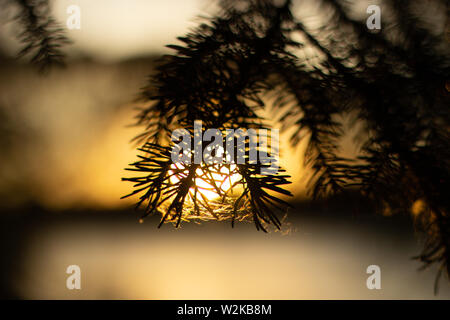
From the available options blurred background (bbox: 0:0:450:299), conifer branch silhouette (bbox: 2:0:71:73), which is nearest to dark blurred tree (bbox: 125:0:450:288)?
conifer branch silhouette (bbox: 2:0:71:73)

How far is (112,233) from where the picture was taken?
2.48 feet

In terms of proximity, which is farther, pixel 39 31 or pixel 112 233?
pixel 112 233

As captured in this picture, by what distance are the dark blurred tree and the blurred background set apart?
0.26 metres

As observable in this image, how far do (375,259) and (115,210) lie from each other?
58 cm

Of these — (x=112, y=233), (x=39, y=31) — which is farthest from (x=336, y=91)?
(x=112, y=233)

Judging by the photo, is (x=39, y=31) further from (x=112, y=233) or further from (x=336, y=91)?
(x=112, y=233)

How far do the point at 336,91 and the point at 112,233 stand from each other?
2.10ft

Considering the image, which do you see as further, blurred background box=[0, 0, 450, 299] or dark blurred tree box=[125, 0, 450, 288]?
blurred background box=[0, 0, 450, 299]

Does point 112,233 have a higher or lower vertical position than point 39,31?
lower

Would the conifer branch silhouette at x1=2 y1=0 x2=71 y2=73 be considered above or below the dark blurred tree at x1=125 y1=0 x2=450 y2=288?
above

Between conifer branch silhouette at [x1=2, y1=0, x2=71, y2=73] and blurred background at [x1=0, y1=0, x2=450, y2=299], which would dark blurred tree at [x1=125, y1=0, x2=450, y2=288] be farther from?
blurred background at [x1=0, y1=0, x2=450, y2=299]

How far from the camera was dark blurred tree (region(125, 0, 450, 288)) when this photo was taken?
23 cm

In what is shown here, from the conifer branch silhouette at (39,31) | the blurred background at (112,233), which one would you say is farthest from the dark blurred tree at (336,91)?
the blurred background at (112,233)

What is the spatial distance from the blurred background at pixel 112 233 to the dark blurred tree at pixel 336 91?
26 centimetres
